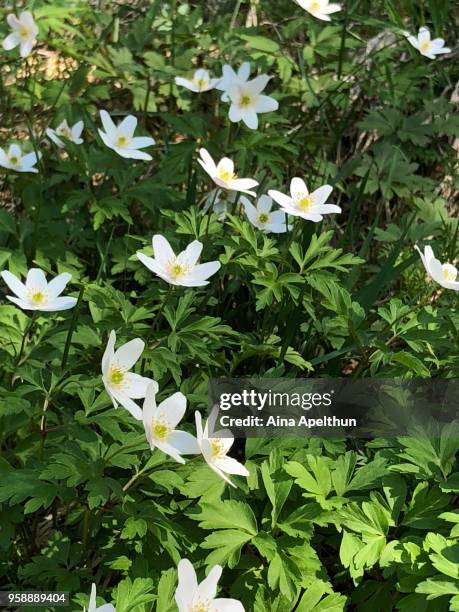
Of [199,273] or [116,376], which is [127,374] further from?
[199,273]

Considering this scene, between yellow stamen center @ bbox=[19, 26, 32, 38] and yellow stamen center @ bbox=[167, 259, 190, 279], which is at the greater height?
yellow stamen center @ bbox=[19, 26, 32, 38]

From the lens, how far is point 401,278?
320cm

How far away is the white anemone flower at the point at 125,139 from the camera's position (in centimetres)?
286

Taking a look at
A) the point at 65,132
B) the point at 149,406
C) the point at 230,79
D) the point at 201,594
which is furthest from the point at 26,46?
the point at 201,594

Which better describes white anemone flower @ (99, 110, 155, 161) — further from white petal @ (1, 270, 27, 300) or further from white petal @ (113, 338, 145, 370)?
white petal @ (113, 338, 145, 370)

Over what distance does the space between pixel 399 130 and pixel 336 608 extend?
2.24 metres

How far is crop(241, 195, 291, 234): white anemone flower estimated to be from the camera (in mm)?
2605

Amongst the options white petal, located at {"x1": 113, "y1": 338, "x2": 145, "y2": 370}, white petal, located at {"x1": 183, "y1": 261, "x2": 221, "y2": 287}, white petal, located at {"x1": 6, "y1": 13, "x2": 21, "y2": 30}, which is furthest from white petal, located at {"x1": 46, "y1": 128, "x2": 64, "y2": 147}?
white petal, located at {"x1": 113, "y1": 338, "x2": 145, "y2": 370}

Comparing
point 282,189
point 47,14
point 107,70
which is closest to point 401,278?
point 282,189

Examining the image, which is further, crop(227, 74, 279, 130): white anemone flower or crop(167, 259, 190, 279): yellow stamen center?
crop(227, 74, 279, 130): white anemone flower

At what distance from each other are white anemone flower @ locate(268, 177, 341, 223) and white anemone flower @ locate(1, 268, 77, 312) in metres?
0.69

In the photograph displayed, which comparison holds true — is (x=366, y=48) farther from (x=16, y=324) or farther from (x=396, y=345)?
(x=16, y=324)

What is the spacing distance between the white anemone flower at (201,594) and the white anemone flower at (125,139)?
1.61 metres

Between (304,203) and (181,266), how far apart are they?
501 millimetres
